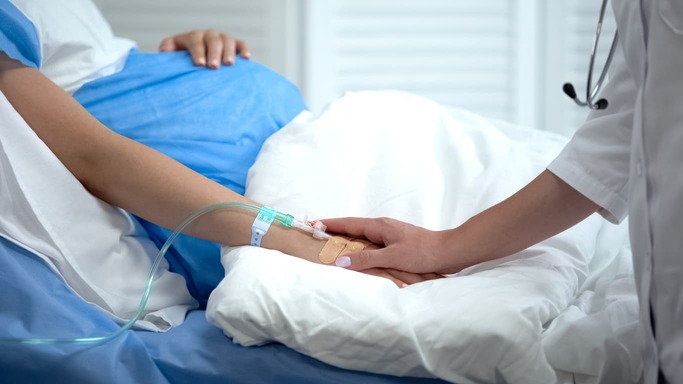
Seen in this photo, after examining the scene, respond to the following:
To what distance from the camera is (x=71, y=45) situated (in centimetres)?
133

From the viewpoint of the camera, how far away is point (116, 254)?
1.09m

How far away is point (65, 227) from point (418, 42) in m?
1.72

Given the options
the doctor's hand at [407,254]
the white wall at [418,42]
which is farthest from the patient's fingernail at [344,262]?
the white wall at [418,42]

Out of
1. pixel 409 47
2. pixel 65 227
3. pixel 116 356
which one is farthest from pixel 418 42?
pixel 116 356

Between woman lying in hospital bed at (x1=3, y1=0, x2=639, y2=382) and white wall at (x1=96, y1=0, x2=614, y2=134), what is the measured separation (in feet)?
3.16

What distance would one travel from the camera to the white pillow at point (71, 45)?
1261 millimetres

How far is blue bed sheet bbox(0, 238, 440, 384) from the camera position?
890 millimetres

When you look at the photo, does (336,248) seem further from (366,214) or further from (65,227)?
(65,227)

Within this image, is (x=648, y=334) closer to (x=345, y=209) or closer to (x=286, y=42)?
(x=345, y=209)

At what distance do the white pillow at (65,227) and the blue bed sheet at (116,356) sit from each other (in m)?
0.06

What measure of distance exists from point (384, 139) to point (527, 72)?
55.8 inches

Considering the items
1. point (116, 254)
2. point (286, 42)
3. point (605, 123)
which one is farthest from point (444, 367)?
point (286, 42)

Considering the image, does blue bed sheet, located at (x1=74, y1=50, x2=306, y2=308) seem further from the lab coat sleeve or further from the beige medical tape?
the lab coat sleeve

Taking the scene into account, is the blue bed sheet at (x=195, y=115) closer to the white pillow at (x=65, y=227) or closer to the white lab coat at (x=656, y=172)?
the white pillow at (x=65, y=227)
